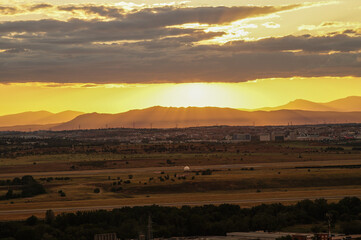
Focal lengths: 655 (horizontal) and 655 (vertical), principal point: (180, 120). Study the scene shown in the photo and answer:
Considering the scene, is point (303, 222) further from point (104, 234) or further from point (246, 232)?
point (104, 234)

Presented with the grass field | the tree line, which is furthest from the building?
the grass field

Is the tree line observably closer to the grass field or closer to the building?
the building

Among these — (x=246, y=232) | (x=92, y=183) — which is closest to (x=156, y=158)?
(x=92, y=183)

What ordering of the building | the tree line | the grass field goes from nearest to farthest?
the building < the tree line < the grass field

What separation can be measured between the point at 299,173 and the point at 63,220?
55.1 meters

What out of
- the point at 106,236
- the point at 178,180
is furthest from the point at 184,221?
the point at 178,180

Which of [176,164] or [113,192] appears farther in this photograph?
[176,164]

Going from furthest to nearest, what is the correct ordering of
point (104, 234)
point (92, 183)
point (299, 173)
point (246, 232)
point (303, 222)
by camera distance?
point (299, 173)
point (92, 183)
point (303, 222)
point (246, 232)
point (104, 234)

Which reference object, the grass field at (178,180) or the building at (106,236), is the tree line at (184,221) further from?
the grass field at (178,180)

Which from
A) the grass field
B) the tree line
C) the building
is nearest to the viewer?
the building

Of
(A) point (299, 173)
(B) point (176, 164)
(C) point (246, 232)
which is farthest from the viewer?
(B) point (176, 164)

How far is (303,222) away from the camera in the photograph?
210 feet

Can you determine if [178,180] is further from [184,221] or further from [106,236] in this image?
[106,236]

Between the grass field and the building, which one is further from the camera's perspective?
the grass field
